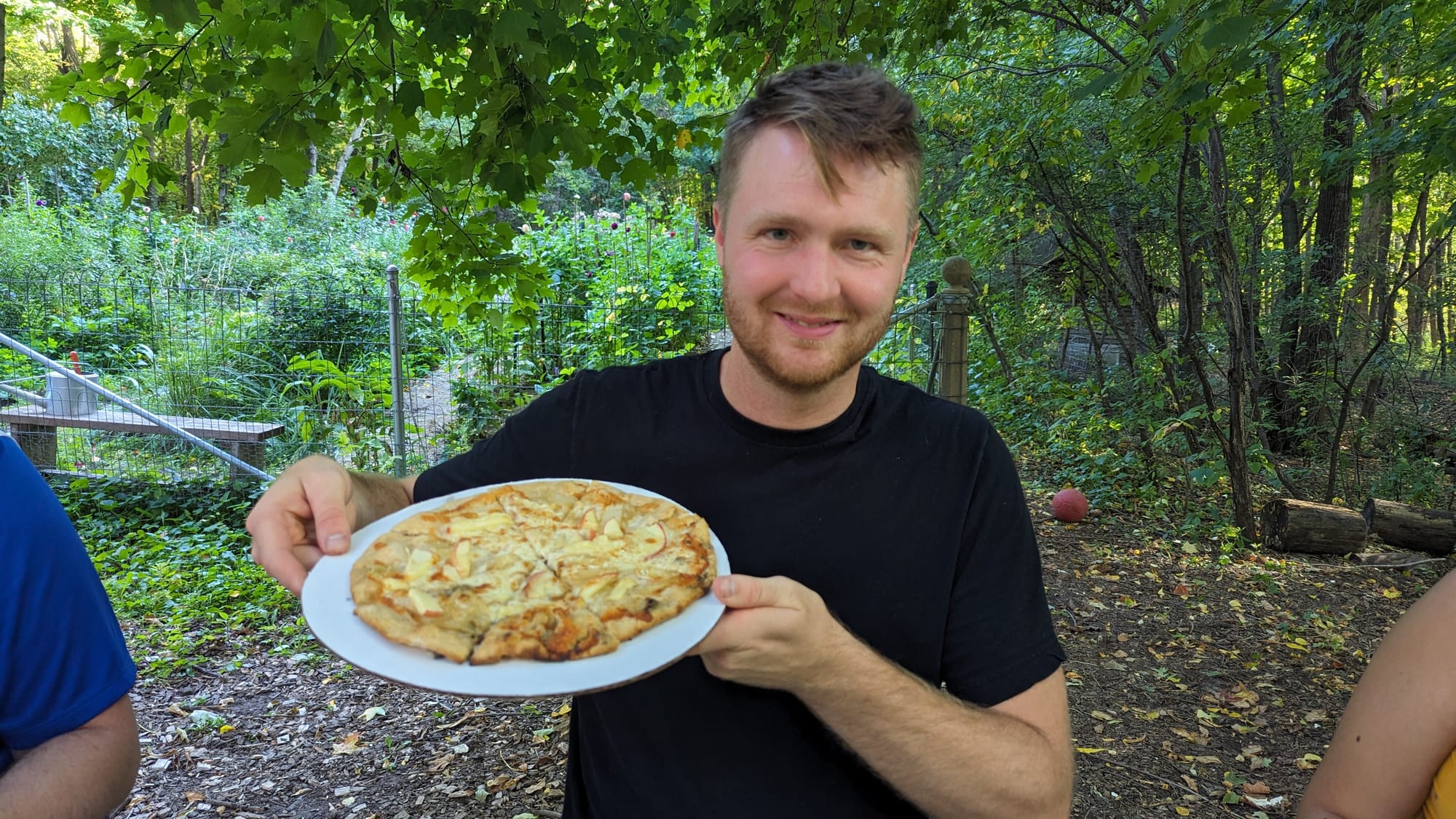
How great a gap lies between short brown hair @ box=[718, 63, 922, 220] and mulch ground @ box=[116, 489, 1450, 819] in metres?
2.81

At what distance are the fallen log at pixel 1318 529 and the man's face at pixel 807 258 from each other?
5.64 m

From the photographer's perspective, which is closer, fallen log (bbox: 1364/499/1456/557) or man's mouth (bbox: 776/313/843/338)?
man's mouth (bbox: 776/313/843/338)

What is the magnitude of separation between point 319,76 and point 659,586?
2.19 m

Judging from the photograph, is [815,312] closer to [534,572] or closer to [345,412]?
[534,572]

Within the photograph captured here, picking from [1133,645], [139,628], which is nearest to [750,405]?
[1133,645]

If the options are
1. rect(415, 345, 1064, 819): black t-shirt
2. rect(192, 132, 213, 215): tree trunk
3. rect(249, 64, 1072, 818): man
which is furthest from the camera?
Answer: rect(192, 132, 213, 215): tree trunk

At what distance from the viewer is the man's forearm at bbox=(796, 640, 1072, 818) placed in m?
1.26

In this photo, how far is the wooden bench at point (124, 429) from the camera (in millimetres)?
6516

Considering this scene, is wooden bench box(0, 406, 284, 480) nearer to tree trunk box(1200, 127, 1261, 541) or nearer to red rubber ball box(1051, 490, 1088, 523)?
red rubber ball box(1051, 490, 1088, 523)

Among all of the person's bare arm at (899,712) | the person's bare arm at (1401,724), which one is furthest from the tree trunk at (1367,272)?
the person's bare arm at (899,712)

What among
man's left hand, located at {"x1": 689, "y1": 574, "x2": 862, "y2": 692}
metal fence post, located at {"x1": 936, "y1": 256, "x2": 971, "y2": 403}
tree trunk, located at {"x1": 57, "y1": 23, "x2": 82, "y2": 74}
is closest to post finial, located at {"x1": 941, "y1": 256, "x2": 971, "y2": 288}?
metal fence post, located at {"x1": 936, "y1": 256, "x2": 971, "y2": 403}

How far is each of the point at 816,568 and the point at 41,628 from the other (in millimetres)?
1390

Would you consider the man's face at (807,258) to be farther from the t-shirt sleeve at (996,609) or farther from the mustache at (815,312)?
the t-shirt sleeve at (996,609)

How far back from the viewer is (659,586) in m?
1.20
